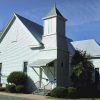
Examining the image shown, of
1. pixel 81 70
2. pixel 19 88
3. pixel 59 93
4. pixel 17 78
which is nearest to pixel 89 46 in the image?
pixel 81 70

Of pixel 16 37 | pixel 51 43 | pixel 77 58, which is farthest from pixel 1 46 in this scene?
pixel 77 58

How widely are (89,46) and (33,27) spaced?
31.8 ft

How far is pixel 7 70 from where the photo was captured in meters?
38.9

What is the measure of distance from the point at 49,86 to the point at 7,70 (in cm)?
839

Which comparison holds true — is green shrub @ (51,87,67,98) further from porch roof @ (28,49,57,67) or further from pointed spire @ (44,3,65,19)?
pointed spire @ (44,3,65,19)

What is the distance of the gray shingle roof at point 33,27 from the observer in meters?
37.1

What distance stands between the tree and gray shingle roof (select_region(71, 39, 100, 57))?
5844 mm

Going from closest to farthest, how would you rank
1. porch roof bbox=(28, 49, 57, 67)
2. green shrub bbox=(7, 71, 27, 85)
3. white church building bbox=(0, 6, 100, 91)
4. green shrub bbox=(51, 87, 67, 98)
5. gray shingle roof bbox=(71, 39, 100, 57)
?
green shrub bbox=(51, 87, 67, 98) < porch roof bbox=(28, 49, 57, 67) < white church building bbox=(0, 6, 100, 91) < green shrub bbox=(7, 71, 27, 85) < gray shingle roof bbox=(71, 39, 100, 57)

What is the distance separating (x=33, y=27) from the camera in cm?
3903

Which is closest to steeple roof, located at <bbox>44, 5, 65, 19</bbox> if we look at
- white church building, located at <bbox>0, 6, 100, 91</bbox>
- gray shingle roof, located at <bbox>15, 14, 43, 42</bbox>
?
white church building, located at <bbox>0, 6, 100, 91</bbox>

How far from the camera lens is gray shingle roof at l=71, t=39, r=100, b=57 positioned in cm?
4009

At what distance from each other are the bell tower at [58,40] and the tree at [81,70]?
5.13ft

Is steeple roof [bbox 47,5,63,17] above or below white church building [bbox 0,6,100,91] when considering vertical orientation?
above

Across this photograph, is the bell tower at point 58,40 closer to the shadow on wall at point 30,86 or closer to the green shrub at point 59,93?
the shadow on wall at point 30,86
